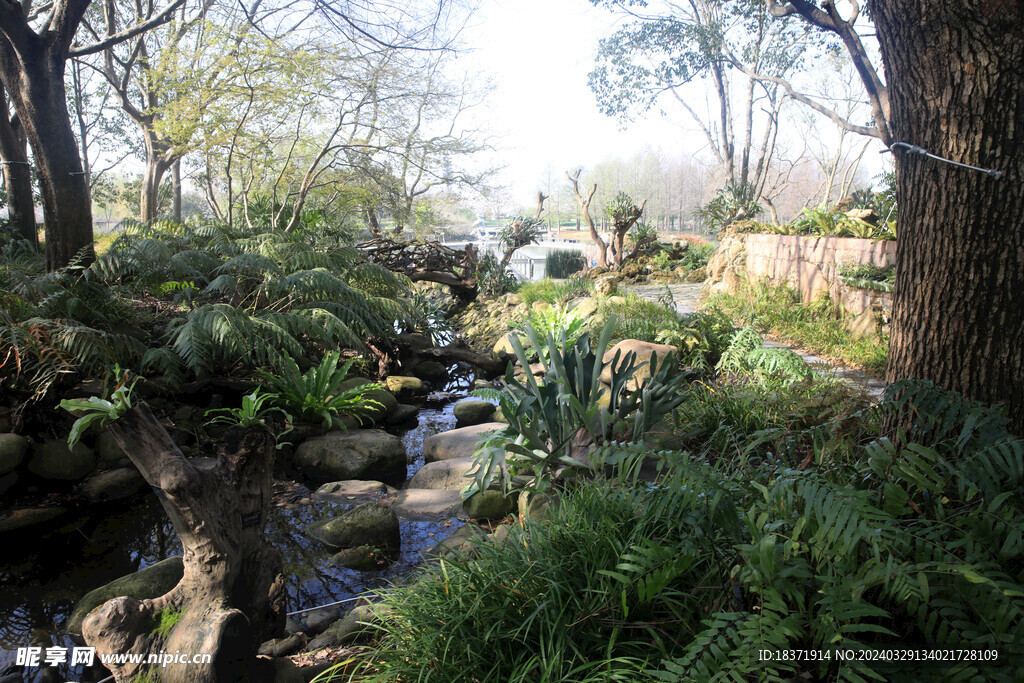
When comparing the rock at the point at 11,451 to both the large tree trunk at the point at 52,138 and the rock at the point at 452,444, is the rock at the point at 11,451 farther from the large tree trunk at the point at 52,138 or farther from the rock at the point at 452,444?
the rock at the point at 452,444

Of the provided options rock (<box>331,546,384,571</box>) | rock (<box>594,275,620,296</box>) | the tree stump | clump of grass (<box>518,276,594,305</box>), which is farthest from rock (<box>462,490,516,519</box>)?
rock (<box>594,275,620,296</box>)

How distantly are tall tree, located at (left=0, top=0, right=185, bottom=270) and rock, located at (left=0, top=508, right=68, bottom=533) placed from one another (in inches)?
96.0

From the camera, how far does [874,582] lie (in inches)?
48.3

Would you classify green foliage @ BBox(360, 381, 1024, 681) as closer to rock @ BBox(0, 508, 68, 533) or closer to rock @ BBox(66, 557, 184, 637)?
rock @ BBox(66, 557, 184, 637)

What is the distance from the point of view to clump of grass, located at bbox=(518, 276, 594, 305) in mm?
9070

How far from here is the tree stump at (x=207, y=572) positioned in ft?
Answer: 5.94

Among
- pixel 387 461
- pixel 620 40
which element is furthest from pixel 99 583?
pixel 620 40

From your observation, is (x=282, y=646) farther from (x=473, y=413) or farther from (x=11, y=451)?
(x=473, y=413)

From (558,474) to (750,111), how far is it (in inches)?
716

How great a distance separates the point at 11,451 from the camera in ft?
10.8

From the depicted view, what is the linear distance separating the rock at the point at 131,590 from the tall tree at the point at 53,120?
344 cm

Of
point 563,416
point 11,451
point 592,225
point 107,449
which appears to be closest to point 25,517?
point 11,451

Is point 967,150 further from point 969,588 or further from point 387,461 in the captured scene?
point 387,461

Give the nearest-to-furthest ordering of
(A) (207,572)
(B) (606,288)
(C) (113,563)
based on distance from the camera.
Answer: (A) (207,572), (C) (113,563), (B) (606,288)
